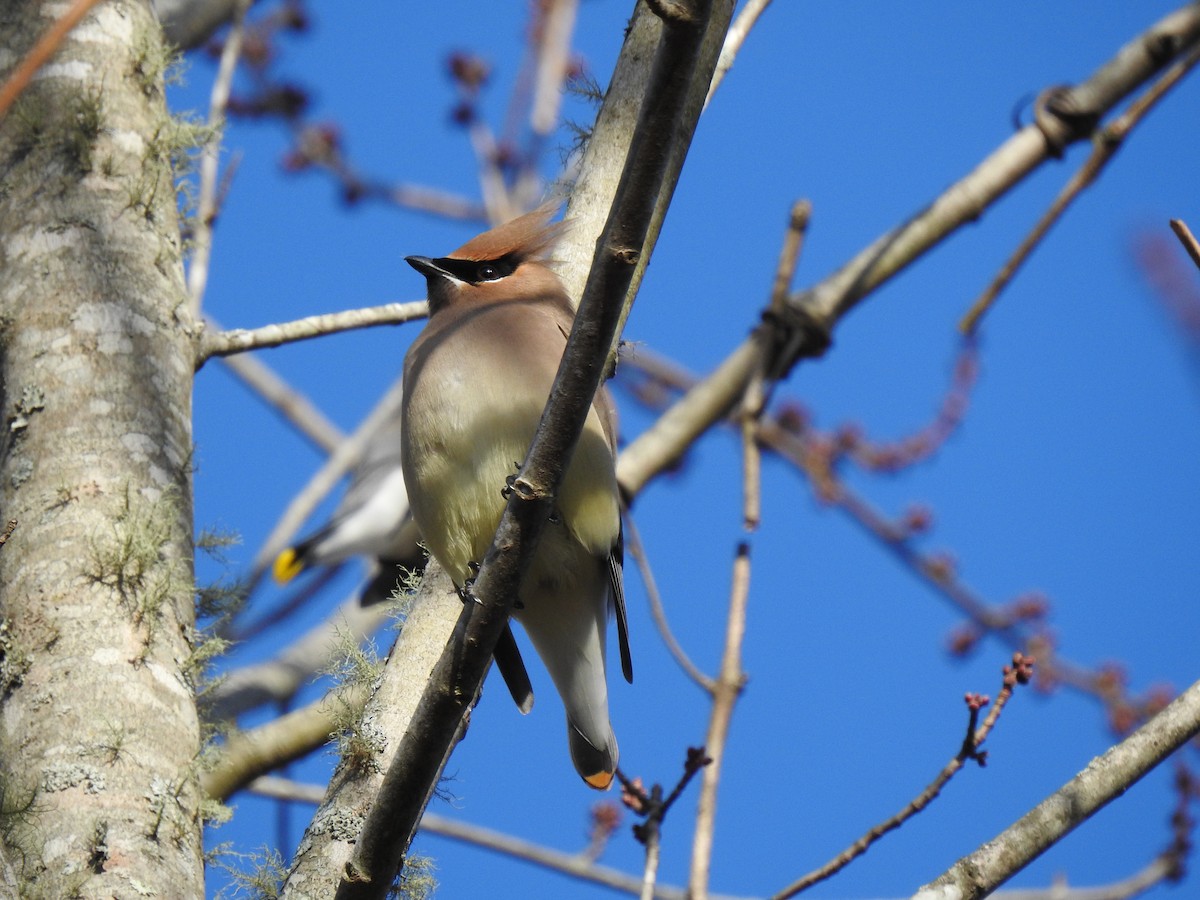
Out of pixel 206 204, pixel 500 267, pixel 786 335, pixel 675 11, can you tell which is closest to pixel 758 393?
pixel 786 335

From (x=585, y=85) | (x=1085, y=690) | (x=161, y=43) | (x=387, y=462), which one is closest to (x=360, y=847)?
(x=585, y=85)

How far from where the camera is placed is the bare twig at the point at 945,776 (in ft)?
7.95

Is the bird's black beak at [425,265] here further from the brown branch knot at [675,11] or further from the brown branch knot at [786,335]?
the brown branch knot at [675,11]

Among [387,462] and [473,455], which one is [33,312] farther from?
[387,462]

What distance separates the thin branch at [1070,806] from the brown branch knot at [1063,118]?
2.41 meters

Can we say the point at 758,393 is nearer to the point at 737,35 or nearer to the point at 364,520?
the point at 737,35

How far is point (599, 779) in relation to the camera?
122 inches

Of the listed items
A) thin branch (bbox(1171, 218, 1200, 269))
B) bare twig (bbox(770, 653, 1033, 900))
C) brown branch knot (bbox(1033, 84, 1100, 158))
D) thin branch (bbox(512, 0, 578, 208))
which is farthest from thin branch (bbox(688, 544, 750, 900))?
thin branch (bbox(512, 0, 578, 208))

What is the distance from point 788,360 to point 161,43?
1.94 meters

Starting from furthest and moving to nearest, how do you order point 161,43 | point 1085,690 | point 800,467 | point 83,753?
point 800,467, point 1085,690, point 161,43, point 83,753

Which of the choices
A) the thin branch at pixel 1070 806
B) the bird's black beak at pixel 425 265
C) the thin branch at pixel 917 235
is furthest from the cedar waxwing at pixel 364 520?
the thin branch at pixel 1070 806

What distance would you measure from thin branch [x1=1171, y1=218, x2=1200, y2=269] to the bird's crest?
5.69ft

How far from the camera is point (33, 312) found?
9.77ft

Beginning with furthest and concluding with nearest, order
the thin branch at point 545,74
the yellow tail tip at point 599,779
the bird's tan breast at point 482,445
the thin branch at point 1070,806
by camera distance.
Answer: the thin branch at point 545,74
the yellow tail tip at point 599,779
the bird's tan breast at point 482,445
the thin branch at point 1070,806
